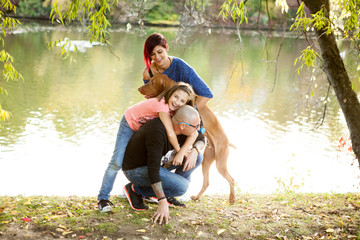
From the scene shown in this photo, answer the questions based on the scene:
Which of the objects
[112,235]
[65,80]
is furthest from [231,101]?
[112,235]

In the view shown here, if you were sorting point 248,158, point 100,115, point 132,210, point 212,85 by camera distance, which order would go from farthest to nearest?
point 212,85, point 100,115, point 248,158, point 132,210

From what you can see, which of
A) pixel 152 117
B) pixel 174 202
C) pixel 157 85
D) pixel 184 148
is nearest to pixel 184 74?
pixel 157 85

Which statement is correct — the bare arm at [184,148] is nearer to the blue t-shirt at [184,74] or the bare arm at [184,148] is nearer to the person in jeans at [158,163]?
the person in jeans at [158,163]

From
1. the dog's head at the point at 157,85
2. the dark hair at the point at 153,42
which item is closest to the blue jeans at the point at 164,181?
the dog's head at the point at 157,85

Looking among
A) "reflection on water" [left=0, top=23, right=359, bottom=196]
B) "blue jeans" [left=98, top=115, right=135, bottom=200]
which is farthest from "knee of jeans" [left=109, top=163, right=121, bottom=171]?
"reflection on water" [left=0, top=23, right=359, bottom=196]

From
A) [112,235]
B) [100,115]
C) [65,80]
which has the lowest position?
[112,235]

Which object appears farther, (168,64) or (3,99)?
(3,99)

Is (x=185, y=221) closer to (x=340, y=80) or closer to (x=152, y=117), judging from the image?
(x=152, y=117)

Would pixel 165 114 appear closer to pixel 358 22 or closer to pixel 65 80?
pixel 358 22

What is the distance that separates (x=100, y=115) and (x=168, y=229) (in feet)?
30.6

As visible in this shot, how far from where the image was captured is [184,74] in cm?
359

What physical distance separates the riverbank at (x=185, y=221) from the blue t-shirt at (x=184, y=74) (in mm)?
1097

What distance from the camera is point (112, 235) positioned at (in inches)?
116

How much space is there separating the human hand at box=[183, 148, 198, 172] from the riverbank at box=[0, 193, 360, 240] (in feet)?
1.28
